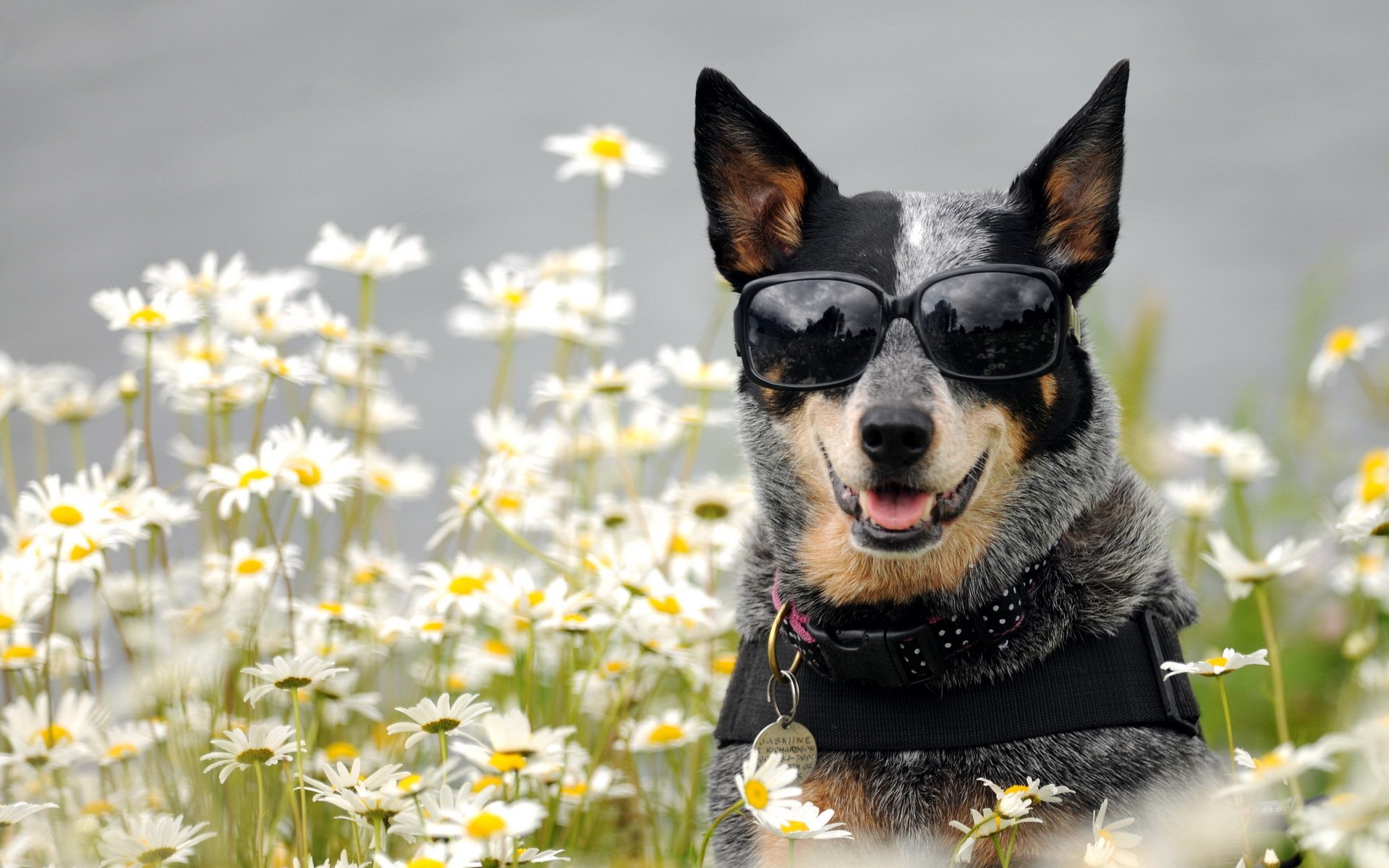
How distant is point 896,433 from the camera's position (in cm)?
220

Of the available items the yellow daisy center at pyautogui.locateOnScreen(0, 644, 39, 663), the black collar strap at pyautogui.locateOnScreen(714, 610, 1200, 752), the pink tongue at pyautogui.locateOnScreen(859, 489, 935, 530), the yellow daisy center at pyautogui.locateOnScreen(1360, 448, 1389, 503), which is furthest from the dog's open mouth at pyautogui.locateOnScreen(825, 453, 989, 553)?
the yellow daisy center at pyautogui.locateOnScreen(0, 644, 39, 663)

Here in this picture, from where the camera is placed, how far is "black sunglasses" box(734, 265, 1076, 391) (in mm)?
2318

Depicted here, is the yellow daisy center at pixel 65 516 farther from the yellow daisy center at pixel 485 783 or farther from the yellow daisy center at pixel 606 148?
the yellow daisy center at pixel 606 148

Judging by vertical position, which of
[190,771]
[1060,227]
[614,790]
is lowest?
[614,790]

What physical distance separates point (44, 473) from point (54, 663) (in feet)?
2.36

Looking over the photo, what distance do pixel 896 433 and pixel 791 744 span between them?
2.03 feet

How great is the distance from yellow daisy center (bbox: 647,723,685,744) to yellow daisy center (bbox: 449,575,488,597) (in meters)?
0.59

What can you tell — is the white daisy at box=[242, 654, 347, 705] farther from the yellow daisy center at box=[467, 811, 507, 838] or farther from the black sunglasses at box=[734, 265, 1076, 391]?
the black sunglasses at box=[734, 265, 1076, 391]

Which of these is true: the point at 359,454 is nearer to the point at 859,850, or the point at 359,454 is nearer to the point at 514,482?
the point at 514,482

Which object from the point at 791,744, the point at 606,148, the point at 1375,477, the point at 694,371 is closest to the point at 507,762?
the point at 791,744

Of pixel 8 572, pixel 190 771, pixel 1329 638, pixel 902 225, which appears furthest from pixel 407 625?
pixel 1329 638

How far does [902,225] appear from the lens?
2533 millimetres

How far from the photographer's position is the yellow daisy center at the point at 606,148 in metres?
3.68

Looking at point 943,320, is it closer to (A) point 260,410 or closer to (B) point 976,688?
(B) point 976,688
